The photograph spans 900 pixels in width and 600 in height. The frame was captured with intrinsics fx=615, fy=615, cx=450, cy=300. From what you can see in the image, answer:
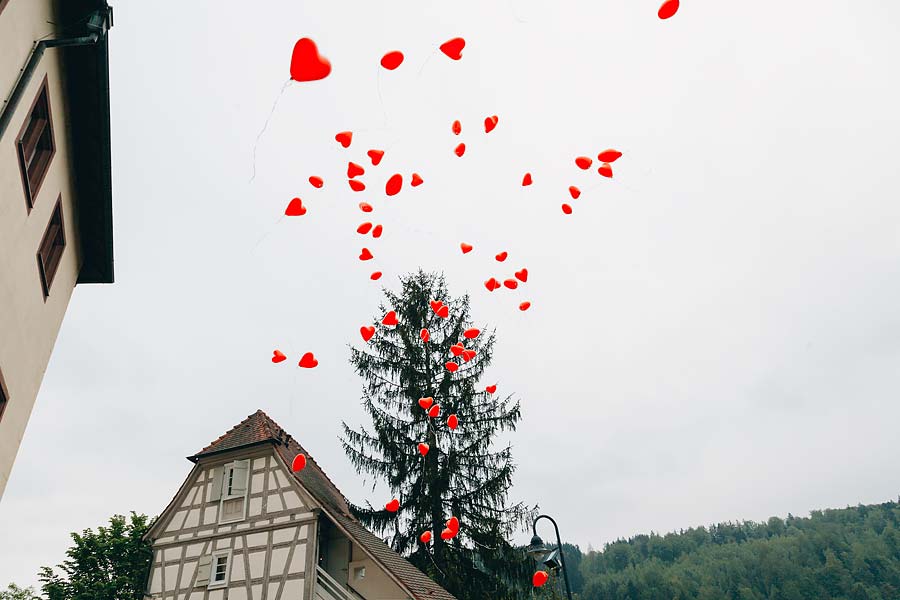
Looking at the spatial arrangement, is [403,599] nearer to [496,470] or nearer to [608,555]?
[496,470]

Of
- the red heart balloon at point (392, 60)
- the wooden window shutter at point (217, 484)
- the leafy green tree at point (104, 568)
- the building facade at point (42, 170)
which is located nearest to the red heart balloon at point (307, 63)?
the red heart balloon at point (392, 60)

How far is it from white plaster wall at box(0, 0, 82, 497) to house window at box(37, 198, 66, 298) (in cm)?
15

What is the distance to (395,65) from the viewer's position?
576 centimetres

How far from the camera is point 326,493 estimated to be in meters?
17.1

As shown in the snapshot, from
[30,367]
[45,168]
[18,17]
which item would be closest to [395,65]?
[18,17]

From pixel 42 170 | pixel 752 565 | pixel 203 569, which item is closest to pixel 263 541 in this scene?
pixel 203 569

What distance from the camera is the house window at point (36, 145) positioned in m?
7.41

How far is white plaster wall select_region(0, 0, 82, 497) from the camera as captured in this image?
6.81m

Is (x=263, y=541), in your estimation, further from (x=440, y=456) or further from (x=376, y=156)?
(x=376, y=156)

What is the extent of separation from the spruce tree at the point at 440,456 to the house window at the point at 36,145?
12273 mm

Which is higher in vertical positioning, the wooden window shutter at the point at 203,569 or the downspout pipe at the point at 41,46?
the downspout pipe at the point at 41,46

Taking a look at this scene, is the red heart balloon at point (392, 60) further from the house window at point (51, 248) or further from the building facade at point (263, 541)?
the building facade at point (263, 541)

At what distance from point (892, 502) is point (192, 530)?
5449 inches

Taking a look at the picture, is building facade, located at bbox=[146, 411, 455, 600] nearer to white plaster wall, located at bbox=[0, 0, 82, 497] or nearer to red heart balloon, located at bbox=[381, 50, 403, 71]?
white plaster wall, located at bbox=[0, 0, 82, 497]
